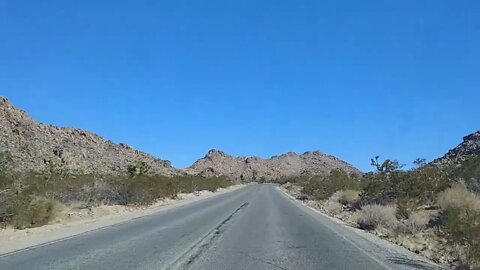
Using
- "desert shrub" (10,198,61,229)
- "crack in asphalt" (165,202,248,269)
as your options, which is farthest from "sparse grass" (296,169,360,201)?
"crack in asphalt" (165,202,248,269)

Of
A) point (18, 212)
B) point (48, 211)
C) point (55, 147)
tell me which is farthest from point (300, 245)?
point (55, 147)

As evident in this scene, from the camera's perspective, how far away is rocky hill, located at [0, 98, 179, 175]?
7444 centimetres

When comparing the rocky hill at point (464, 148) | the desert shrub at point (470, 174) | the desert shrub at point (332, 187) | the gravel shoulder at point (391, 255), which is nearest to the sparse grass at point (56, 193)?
the gravel shoulder at point (391, 255)

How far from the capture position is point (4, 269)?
38.8ft

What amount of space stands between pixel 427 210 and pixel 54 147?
2597 inches

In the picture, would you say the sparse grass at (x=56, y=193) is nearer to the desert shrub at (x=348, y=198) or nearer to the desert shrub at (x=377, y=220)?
the desert shrub at (x=377, y=220)

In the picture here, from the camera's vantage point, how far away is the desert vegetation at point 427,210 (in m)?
15.0

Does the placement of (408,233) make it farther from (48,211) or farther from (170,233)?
(48,211)

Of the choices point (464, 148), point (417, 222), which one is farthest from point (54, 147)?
point (417, 222)

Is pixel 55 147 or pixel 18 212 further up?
pixel 55 147

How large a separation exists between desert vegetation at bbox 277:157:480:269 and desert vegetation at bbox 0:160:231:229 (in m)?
14.6

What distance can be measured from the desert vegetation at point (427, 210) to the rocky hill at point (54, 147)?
121 ft

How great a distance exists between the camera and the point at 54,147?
85.8 meters

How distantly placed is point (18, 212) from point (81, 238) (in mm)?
5681
